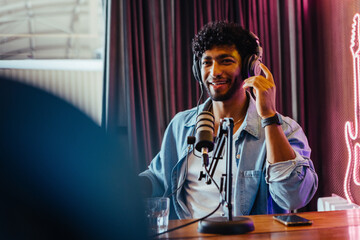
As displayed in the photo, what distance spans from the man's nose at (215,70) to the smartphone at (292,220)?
753 millimetres

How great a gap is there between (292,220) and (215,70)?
2.69 ft

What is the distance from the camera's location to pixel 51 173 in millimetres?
334

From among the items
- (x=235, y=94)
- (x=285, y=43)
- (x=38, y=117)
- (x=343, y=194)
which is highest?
(x=285, y=43)

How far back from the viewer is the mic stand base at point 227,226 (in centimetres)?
110

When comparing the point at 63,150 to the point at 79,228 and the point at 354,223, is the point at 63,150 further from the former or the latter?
the point at 354,223

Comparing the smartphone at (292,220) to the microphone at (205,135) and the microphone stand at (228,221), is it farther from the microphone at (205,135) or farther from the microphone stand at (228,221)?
the microphone at (205,135)

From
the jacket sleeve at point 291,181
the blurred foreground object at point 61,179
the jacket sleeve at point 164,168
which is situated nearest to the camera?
the blurred foreground object at point 61,179

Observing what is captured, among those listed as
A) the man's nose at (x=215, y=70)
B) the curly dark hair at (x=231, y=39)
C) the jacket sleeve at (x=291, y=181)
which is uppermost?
the curly dark hair at (x=231, y=39)

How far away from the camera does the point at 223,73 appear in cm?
181

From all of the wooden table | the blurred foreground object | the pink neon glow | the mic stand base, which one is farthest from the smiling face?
the blurred foreground object

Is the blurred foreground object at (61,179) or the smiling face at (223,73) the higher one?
the smiling face at (223,73)

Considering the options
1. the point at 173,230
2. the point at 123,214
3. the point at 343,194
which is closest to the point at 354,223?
the point at 173,230

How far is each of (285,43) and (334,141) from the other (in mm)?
865

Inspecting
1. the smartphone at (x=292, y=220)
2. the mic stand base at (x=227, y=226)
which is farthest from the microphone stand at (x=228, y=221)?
the smartphone at (x=292, y=220)
